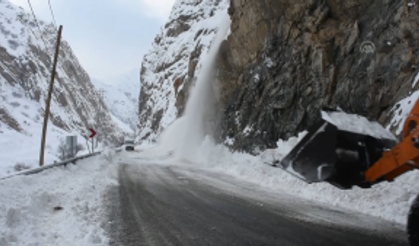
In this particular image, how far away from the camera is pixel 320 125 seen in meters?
4.15

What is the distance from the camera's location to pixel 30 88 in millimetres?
105625

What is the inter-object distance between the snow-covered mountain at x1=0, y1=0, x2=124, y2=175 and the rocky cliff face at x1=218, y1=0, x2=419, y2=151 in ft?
156

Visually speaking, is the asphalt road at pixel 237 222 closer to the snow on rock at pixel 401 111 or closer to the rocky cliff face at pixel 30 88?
the snow on rock at pixel 401 111

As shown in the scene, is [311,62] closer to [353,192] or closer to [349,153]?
[353,192]

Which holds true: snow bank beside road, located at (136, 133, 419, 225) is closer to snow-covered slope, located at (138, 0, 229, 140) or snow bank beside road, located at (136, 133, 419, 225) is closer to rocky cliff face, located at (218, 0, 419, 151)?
rocky cliff face, located at (218, 0, 419, 151)

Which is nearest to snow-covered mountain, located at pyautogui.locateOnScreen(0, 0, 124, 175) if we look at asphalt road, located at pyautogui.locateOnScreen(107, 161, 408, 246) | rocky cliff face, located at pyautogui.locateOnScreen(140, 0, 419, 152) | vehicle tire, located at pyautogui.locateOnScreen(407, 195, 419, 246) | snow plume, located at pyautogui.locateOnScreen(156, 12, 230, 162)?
snow plume, located at pyautogui.locateOnScreen(156, 12, 230, 162)

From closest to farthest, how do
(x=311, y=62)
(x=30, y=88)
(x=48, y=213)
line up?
1. (x=48, y=213)
2. (x=311, y=62)
3. (x=30, y=88)

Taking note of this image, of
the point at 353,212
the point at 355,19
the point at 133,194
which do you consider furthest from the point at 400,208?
the point at 355,19

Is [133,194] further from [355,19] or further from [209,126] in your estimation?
[209,126]

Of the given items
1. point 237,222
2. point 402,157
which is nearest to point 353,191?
point 237,222

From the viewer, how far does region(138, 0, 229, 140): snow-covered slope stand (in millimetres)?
50188

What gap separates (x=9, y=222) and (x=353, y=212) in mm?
5708

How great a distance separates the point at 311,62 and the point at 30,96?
108644 mm

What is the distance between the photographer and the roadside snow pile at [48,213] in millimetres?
4402
